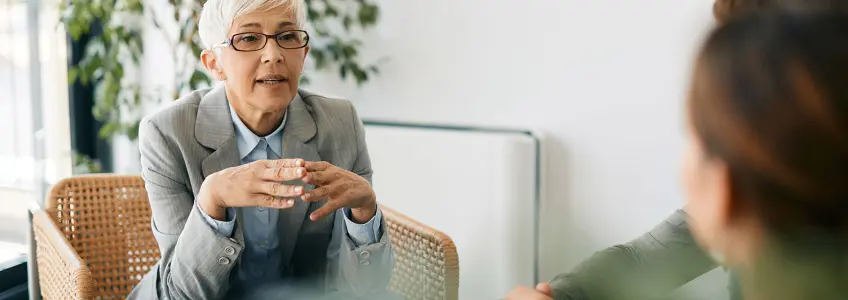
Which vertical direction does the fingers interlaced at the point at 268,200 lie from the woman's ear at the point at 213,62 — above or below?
below

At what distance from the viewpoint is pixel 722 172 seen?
0.56 meters

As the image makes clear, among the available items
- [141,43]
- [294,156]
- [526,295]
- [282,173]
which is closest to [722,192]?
[526,295]

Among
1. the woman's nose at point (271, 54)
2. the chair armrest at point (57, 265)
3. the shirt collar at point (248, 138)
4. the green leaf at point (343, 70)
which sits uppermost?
the woman's nose at point (271, 54)

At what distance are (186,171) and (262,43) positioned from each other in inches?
10.2

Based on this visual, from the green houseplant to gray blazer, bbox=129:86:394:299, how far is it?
91 cm

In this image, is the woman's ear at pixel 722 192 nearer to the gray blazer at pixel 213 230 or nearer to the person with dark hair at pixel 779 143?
the person with dark hair at pixel 779 143

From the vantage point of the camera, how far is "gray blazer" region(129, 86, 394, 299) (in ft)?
4.18

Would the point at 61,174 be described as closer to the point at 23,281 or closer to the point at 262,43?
the point at 23,281

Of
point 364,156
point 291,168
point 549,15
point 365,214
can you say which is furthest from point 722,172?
point 549,15

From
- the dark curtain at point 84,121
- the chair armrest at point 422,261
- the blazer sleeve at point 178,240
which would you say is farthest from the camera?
the dark curtain at point 84,121

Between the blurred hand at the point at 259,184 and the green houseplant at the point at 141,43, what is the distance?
1151 millimetres

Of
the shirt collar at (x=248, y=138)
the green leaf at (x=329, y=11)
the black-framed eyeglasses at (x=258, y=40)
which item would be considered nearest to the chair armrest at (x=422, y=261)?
the shirt collar at (x=248, y=138)

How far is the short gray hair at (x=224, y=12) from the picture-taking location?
1300 mm

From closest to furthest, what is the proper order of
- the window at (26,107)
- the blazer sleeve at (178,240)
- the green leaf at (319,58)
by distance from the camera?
the blazer sleeve at (178,240), the window at (26,107), the green leaf at (319,58)
